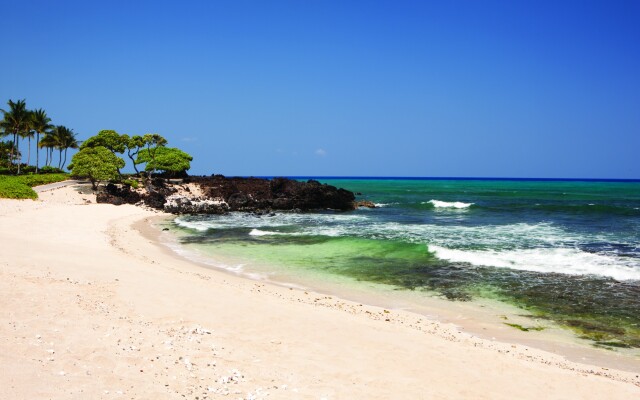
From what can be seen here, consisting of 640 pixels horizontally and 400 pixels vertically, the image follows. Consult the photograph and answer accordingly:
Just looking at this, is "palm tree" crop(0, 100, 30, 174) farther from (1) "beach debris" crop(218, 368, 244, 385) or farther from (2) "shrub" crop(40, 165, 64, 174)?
(1) "beach debris" crop(218, 368, 244, 385)

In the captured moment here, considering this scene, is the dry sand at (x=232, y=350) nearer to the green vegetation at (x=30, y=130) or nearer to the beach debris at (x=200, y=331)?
the beach debris at (x=200, y=331)

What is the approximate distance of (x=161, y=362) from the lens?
730 cm

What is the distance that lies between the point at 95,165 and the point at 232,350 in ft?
148

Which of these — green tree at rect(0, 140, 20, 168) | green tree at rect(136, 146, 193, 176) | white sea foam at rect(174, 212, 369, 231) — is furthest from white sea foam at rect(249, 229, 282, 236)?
green tree at rect(0, 140, 20, 168)

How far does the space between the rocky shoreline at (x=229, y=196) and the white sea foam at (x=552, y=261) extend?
2684 cm

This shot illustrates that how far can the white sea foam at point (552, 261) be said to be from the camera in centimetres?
1834

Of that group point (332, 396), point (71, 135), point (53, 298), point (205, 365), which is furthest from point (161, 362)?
point (71, 135)

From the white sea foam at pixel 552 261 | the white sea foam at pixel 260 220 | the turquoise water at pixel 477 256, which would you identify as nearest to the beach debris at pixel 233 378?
the turquoise water at pixel 477 256

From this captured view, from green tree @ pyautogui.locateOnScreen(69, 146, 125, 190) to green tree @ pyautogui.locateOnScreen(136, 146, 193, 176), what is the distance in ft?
23.0

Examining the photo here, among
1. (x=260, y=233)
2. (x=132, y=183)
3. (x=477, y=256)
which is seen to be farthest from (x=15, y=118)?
(x=477, y=256)

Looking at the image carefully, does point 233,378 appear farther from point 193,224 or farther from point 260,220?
point 260,220

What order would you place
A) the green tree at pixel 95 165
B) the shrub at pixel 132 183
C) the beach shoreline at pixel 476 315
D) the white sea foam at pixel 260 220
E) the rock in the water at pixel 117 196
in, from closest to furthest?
the beach shoreline at pixel 476 315 → the white sea foam at pixel 260 220 → the rock in the water at pixel 117 196 → the green tree at pixel 95 165 → the shrub at pixel 132 183

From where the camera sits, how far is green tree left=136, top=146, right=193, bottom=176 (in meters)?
56.8

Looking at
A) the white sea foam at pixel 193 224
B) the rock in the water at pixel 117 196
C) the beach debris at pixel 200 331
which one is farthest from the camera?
the rock in the water at pixel 117 196
